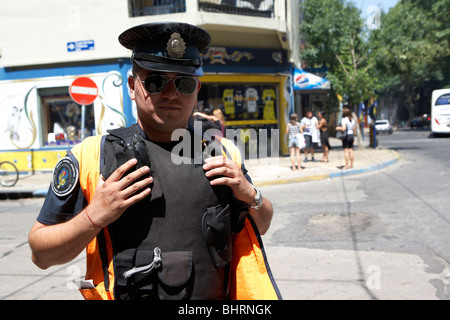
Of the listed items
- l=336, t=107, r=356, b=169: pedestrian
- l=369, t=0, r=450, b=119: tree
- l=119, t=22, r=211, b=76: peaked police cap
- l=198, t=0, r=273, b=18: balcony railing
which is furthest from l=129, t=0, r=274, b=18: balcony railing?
l=119, t=22, r=211, b=76: peaked police cap

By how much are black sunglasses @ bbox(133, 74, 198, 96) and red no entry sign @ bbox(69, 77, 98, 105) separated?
9175 millimetres

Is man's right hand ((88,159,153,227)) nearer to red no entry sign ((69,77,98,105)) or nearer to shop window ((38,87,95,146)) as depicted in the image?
red no entry sign ((69,77,98,105))

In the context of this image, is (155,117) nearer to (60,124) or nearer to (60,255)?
(60,255)

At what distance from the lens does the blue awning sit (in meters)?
17.4

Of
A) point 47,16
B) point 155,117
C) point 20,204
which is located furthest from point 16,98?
point 155,117

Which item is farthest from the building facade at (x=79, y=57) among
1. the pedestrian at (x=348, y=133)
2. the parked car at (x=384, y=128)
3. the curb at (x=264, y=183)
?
the parked car at (x=384, y=128)

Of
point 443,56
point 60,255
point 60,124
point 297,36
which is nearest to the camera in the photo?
point 60,255

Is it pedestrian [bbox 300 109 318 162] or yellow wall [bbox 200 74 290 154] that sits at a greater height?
yellow wall [bbox 200 74 290 154]

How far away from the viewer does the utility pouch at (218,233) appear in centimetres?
144

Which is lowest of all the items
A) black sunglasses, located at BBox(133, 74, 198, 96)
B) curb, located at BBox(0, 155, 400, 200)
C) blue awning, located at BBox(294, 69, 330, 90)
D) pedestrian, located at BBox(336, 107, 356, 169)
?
curb, located at BBox(0, 155, 400, 200)

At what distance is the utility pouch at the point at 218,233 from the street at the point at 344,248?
2617 mm

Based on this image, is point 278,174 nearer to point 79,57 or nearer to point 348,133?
point 348,133

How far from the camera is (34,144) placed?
1437 cm
